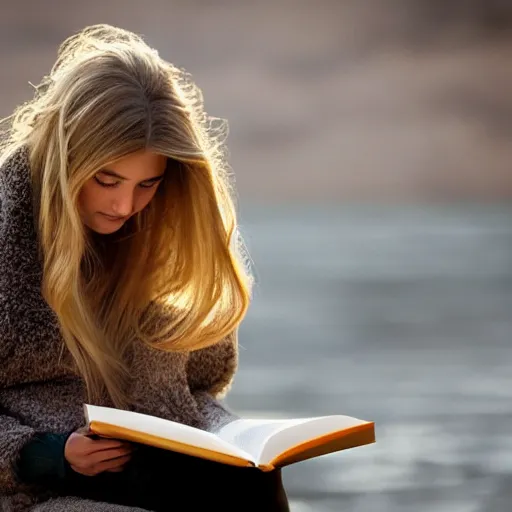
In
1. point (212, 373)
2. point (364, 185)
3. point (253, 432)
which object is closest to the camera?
point (253, 432)

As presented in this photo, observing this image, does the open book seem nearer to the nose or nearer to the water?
the nose

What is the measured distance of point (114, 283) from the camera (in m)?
1.36

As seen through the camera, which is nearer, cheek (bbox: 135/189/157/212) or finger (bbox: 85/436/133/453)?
finger (bbox: 85/436/133/453)

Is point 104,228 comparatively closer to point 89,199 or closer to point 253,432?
point 89,199

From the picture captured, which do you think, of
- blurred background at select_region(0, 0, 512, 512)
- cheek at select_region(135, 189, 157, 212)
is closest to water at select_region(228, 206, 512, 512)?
blurred background at select_region(0, 0, 512, 512)

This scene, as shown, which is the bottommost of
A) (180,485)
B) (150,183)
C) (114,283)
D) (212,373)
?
(180,485)

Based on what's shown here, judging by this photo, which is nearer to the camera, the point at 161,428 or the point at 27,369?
the point at 161,428

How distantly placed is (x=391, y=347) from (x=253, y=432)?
2247mm

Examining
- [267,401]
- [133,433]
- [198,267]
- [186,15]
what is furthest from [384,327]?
[133,433]

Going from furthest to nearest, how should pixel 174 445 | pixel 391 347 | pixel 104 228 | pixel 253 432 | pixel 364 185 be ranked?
1. pixel 364 185
2. pixel 391 347
3. pixel 104 228
4. pixel 253 432
5. pixel 174 445

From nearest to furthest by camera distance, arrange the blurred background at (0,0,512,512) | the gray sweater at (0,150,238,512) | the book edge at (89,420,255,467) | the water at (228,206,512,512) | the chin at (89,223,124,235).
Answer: the book edge at (89,420,255,467), the gray sweater at (0,150,238,512), the chin at (89,223,124,235), the water at (228,206,512,512), the blurred background at (0,0,512,512)

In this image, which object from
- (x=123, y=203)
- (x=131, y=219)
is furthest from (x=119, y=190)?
(x=131, y=219)

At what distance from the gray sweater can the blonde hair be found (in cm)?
2

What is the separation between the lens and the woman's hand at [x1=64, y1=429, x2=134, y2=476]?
114 cm
